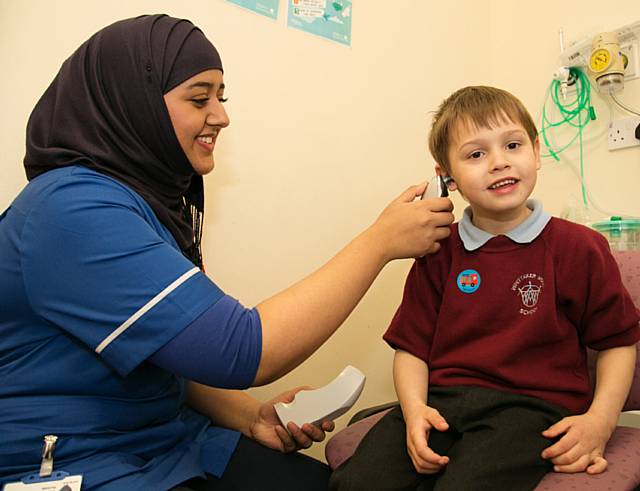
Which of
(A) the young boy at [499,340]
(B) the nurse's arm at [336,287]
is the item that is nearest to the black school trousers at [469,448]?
(A) the young boy at [499,340]

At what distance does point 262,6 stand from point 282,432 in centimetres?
117

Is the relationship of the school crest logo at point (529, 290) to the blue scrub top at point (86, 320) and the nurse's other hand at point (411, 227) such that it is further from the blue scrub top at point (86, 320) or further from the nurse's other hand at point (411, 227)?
the blue scrub top at point (86, 320)

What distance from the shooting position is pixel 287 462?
111 centimetres

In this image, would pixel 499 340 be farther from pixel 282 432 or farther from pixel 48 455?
pixel 48 455

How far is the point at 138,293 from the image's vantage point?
75 cm

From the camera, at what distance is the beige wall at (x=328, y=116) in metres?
1.27

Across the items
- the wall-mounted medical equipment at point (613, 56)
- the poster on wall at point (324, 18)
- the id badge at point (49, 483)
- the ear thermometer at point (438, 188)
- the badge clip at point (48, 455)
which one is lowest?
the id badge at point (49, 483)

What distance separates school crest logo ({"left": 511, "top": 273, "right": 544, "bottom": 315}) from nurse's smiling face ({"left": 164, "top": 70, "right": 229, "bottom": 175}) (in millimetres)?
680

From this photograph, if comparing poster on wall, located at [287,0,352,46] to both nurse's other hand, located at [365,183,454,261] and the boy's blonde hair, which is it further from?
nurse's other hand, located at [365,183,454,261]

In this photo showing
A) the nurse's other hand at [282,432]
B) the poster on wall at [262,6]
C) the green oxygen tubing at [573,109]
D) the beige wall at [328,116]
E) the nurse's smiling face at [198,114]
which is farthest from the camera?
the green oxygen tubing at [573,109]

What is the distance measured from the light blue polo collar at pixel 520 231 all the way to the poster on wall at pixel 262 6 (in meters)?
0.86

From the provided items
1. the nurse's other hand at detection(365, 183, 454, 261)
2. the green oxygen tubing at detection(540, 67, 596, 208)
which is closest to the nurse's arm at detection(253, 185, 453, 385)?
the nurse's other hand at detection(365, 183, 454, 261)

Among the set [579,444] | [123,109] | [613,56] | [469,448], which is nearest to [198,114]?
[123,109]

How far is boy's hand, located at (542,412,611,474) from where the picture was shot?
833 millimetres
